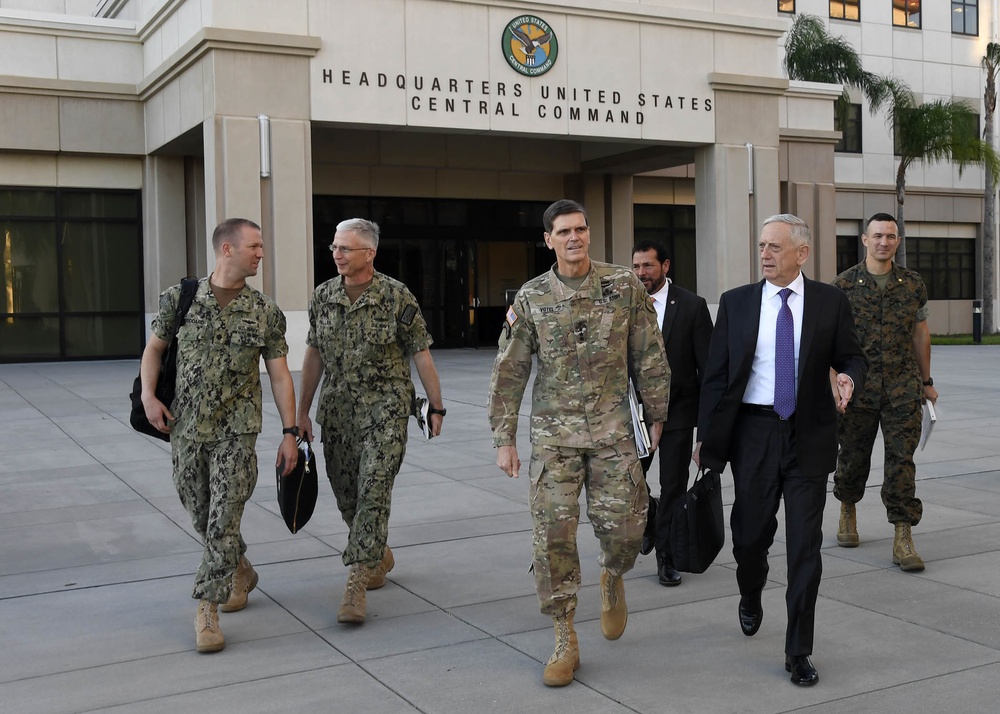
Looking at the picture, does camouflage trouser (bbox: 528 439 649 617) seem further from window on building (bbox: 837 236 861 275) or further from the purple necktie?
window on building (bbox: 837 236 861 275)

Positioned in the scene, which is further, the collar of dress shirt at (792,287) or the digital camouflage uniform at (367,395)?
the digital camouflage uniform at (367,395)

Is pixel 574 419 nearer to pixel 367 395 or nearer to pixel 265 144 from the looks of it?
pixel 367 395

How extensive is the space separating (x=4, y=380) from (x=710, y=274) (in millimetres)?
13034

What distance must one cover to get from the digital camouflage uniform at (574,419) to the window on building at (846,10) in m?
31.5

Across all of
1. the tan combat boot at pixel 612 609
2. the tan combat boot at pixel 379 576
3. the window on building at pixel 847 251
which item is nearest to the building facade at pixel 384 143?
the window on building at pixel 847 251

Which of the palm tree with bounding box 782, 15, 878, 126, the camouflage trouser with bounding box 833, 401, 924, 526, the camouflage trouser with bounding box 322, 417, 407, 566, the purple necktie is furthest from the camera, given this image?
the palm tree with bounding box 782, 15, 878, 126

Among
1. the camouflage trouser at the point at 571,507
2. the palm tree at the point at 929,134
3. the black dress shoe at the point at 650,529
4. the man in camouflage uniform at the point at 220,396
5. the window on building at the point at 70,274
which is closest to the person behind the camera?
the camouflage trouser at the point at 571,507

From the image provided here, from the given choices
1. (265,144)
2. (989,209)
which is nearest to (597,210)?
(265,144)

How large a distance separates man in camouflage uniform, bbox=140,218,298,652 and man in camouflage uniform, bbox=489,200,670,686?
3.81ft

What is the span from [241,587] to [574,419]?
6.82 feet

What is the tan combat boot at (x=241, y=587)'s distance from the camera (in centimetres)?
554

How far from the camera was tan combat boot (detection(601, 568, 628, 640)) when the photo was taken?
483cm

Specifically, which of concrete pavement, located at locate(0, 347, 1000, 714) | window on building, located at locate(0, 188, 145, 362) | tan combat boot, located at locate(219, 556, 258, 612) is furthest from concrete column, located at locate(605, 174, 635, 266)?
tan combat boot, located at locate(219, 556, 258, 612)

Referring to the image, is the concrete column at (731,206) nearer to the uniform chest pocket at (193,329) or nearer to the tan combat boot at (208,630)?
the uniform chest pocket at (193,329)
